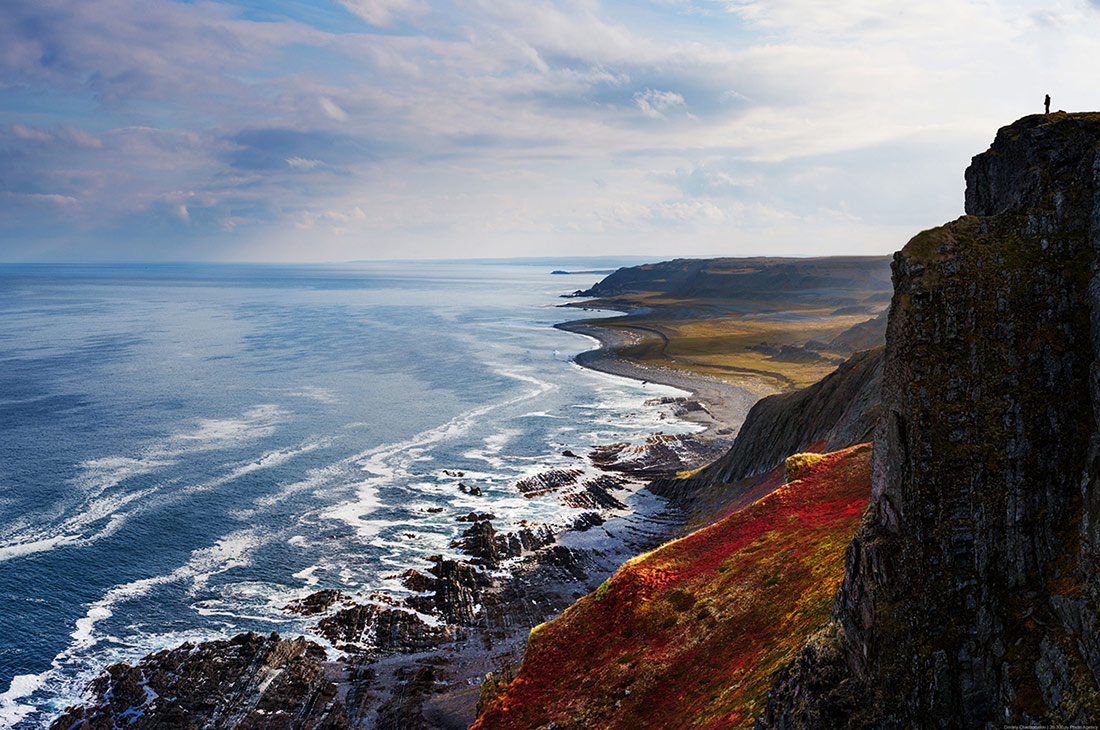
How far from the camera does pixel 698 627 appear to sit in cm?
3253

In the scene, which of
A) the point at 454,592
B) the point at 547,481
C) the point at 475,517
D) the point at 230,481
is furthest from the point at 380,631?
the point at 230,481

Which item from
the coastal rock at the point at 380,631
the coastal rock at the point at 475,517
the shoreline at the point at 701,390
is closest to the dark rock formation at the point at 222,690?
the coastal rock at the point at 380,631

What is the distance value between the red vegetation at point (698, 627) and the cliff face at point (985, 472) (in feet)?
24.3

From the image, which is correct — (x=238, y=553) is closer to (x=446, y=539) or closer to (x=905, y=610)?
(x=446, y=539)

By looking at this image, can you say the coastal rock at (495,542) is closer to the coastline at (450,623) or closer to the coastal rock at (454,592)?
the coastline at (450,623)

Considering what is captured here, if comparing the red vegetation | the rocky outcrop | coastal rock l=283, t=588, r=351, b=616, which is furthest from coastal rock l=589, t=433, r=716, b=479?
the red vegetation

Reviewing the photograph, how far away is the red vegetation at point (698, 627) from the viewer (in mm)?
27547

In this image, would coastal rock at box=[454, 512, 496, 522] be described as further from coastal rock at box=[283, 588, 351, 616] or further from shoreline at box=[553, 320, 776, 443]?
shoreline at box=[553, 320, 776, 443]

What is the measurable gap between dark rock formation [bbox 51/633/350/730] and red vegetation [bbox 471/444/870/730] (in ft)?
50.1

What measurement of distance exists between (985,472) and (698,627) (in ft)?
60.9

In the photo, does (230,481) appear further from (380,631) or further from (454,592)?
(380,631)

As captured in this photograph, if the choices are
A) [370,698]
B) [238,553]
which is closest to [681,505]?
[370,698]

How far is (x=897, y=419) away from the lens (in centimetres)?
1875

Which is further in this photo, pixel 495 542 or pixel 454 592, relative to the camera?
pixel 495 542
